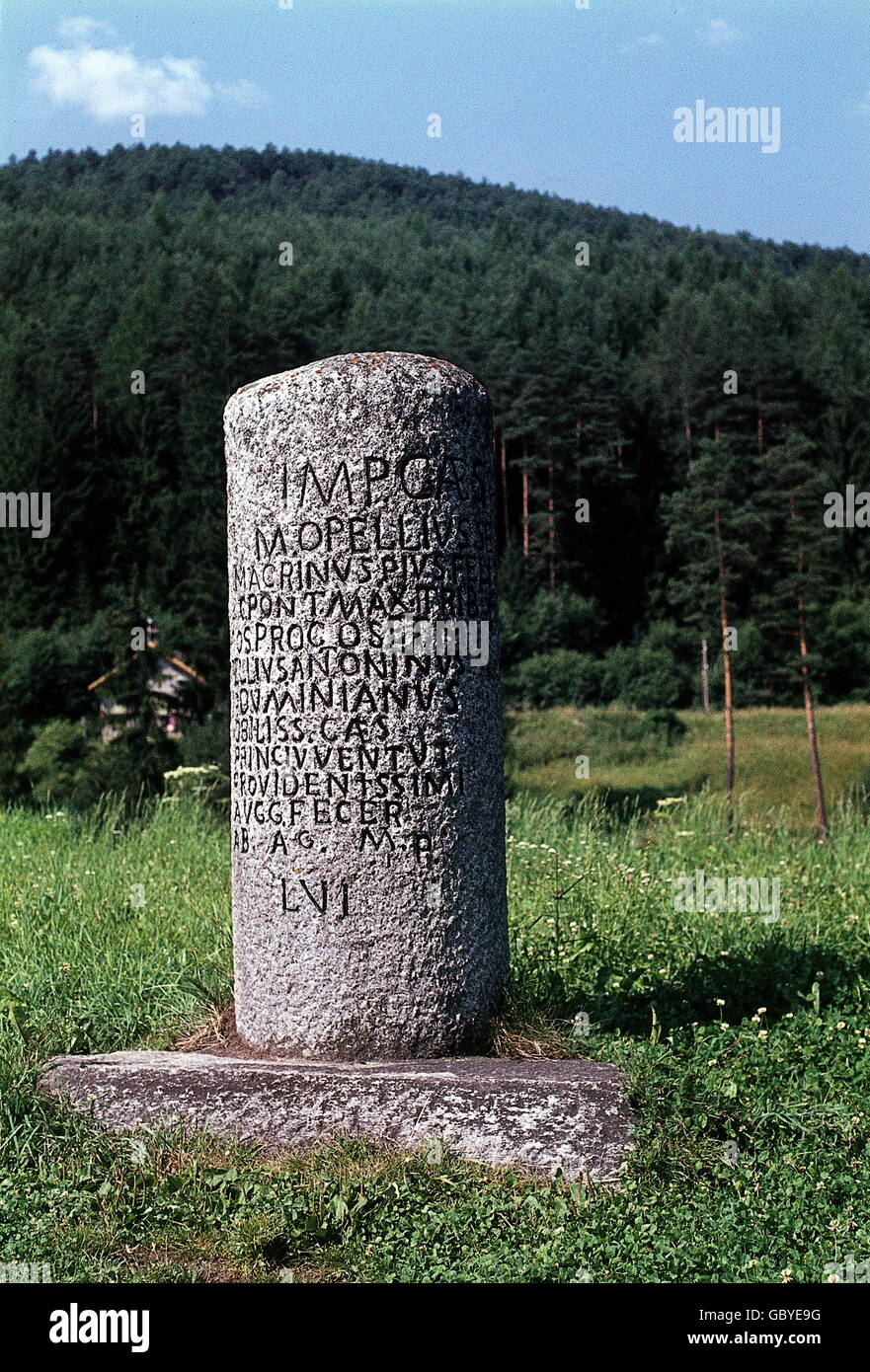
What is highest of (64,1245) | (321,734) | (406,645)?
(406,645)

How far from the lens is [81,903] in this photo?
21.7ft

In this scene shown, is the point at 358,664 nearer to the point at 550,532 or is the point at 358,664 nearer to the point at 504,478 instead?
the point at 504,478

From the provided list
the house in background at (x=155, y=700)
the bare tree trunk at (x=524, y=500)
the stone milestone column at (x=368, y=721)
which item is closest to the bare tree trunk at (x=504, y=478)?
the bare tree trunk at (x=524, y=500)

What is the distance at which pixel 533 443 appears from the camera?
44688mm

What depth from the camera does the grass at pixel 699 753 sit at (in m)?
32.6

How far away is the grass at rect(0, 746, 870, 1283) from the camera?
12.3ft

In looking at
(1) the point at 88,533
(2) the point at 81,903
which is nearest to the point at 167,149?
(1) the point at 88,533

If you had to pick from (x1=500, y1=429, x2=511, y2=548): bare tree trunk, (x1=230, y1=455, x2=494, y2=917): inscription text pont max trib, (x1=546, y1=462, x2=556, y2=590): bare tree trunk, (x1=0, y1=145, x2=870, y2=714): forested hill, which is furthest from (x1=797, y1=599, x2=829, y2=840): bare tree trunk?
(x1=230, y1=455, x2=494, y2=917): inscription text pont max trib

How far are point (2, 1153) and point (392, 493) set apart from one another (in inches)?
105

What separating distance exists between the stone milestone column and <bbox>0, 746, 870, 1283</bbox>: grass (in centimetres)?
48

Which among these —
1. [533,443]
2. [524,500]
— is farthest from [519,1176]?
[533,443]

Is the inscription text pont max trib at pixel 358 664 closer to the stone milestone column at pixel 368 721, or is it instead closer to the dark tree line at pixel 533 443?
the stone milestone column at pixel 368 721

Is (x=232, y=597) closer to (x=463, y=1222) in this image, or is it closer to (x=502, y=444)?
(x=463, y=1222)

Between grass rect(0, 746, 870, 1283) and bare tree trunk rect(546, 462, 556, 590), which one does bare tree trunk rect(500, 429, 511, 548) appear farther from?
grass rect(0, 746, 870, 1283)
